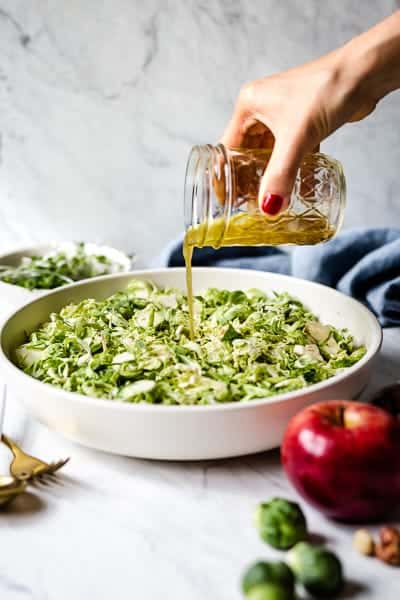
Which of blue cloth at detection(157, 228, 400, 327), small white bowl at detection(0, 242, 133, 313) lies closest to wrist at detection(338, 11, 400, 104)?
blue cloth at detection(157, 228, 400, 327)

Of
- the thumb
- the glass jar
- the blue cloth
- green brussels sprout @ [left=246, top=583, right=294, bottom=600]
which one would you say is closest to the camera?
green brussels sprout @ [left=246, top=583, right=294, bottom=600]

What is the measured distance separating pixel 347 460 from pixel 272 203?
57 centimetres

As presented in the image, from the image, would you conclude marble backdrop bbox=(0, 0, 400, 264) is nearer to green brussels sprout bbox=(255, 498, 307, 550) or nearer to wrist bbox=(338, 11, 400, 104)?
wrist bbox=(338, 11, 400, 104)

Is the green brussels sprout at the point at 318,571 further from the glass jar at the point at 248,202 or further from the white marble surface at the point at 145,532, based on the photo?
the glass jar at the point at 248,202

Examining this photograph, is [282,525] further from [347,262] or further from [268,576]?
[347,262]

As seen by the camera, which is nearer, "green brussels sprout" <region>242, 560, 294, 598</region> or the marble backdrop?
"green brussels sprout" <region>242, 560, 294, 598</region>

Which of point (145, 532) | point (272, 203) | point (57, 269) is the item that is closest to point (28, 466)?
point (145, 532)

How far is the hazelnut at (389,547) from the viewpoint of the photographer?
3.88 ft

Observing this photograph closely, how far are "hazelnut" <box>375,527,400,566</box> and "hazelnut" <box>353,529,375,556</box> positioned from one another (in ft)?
0.03

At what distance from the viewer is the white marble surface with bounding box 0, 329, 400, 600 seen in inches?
45.4

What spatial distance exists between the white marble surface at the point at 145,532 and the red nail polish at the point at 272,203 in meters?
0.50

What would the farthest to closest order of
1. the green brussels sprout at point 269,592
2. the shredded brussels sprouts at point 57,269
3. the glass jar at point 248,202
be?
1. the shredded brussels sprouts at point 57,269
2. the glass jar at point 248,202
3. the green brussels sprout at point 269,592

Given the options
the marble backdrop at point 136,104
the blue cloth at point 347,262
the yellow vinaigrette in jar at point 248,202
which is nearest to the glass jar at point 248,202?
the yellow vinaigrette in jar at point 248,202

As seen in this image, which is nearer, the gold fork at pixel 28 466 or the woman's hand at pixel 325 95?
the gold fork at pixel 28 466
